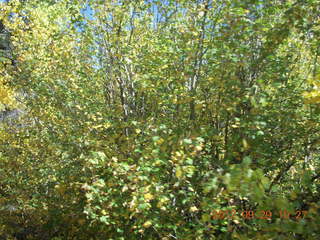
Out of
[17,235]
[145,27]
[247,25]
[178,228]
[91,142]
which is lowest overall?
[17,235]

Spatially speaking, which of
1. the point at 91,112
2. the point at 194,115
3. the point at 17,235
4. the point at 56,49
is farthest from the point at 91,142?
the point at 17,235

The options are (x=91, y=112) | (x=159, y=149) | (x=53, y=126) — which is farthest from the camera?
(x=53, y=126)

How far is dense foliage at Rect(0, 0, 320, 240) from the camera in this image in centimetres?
253

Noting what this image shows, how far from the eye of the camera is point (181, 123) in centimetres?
343

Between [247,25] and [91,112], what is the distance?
2.32m

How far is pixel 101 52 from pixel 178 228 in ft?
9.18

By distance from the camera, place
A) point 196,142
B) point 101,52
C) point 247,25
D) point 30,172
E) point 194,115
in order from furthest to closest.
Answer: point 30,172, point 101,52, point 194,115, point 247,25, point 196,142

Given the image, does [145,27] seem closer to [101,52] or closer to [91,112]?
[101,52]

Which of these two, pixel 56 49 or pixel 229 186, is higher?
pixel 56 49

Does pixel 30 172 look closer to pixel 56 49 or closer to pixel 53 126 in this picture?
pixel 53 126

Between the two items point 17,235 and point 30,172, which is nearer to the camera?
point 30,172

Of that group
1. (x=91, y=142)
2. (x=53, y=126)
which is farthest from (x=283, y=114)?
A: (x=53, y=126)

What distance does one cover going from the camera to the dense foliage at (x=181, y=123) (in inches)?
99.4

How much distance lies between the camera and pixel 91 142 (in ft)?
12.1
